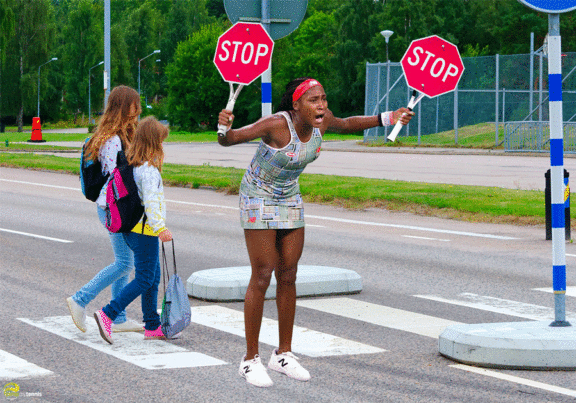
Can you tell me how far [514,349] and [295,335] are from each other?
5.43 feet

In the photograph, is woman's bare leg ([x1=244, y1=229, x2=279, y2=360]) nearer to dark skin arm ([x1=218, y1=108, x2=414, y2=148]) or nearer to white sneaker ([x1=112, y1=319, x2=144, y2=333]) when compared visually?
dark skin arm ([x1=218, y1=108, x2=414, y2=148])

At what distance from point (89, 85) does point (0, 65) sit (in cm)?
946

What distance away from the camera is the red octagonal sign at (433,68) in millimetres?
6043

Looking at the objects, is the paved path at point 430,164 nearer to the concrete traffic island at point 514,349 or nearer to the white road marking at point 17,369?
the concrete traffic island at point 514,349

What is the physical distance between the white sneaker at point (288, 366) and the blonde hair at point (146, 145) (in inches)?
65.8

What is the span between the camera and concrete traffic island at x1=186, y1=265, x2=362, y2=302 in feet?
27.9

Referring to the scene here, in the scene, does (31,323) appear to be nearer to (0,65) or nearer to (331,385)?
(331,385)

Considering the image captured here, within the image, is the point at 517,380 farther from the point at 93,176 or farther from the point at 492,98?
the point at 492,98

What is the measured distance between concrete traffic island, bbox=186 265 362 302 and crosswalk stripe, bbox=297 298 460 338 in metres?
0.17

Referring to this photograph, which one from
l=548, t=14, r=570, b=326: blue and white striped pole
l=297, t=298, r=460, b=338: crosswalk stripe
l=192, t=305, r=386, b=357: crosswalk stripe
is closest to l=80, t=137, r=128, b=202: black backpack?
l=192, t=305, r=386, b=357: crosswalk stripe

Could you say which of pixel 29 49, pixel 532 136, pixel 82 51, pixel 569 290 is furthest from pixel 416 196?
pixel 82 51

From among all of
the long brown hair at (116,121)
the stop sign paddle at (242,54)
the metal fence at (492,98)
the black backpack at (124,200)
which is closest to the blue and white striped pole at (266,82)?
the stop sign paddle at (242,54)

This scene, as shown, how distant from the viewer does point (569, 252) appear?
1171cm

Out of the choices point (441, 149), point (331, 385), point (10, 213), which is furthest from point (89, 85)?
point (331, 385)
